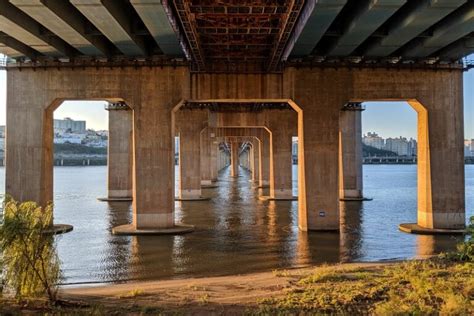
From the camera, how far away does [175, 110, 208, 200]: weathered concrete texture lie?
178 ft

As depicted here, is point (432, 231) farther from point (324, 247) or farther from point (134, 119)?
point (134, 119)

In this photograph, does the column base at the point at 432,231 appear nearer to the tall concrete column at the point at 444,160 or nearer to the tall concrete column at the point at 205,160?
the tall concrete column at the point at 444,160

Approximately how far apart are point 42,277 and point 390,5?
15.9 metres

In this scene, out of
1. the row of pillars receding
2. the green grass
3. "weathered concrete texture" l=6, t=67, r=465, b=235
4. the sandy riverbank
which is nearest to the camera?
the green grass

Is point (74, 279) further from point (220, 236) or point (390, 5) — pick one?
point (390, 5)

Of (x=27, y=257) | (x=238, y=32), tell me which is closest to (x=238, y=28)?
(x=238, y=32)

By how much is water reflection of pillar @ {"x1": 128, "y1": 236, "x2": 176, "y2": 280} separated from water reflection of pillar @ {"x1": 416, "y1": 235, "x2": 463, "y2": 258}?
37.5 ft

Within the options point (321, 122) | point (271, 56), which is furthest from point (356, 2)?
point (321, 122)

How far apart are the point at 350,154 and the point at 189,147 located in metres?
17.2

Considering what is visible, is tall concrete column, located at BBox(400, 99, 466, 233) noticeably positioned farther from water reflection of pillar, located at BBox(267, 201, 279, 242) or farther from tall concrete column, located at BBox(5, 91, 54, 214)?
tall concrete column, located at BBox(5, 91, 54, 214)

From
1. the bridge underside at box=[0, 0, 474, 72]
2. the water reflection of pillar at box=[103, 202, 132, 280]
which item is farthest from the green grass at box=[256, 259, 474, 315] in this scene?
the bridge underside at box=[0, 0, 474, 72]

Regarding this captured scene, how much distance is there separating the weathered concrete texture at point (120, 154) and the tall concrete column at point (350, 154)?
22.2 m

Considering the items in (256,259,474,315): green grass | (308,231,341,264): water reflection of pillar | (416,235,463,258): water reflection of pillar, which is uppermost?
(256,259,474,315): green grass

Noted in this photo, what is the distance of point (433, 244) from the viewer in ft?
88.2
